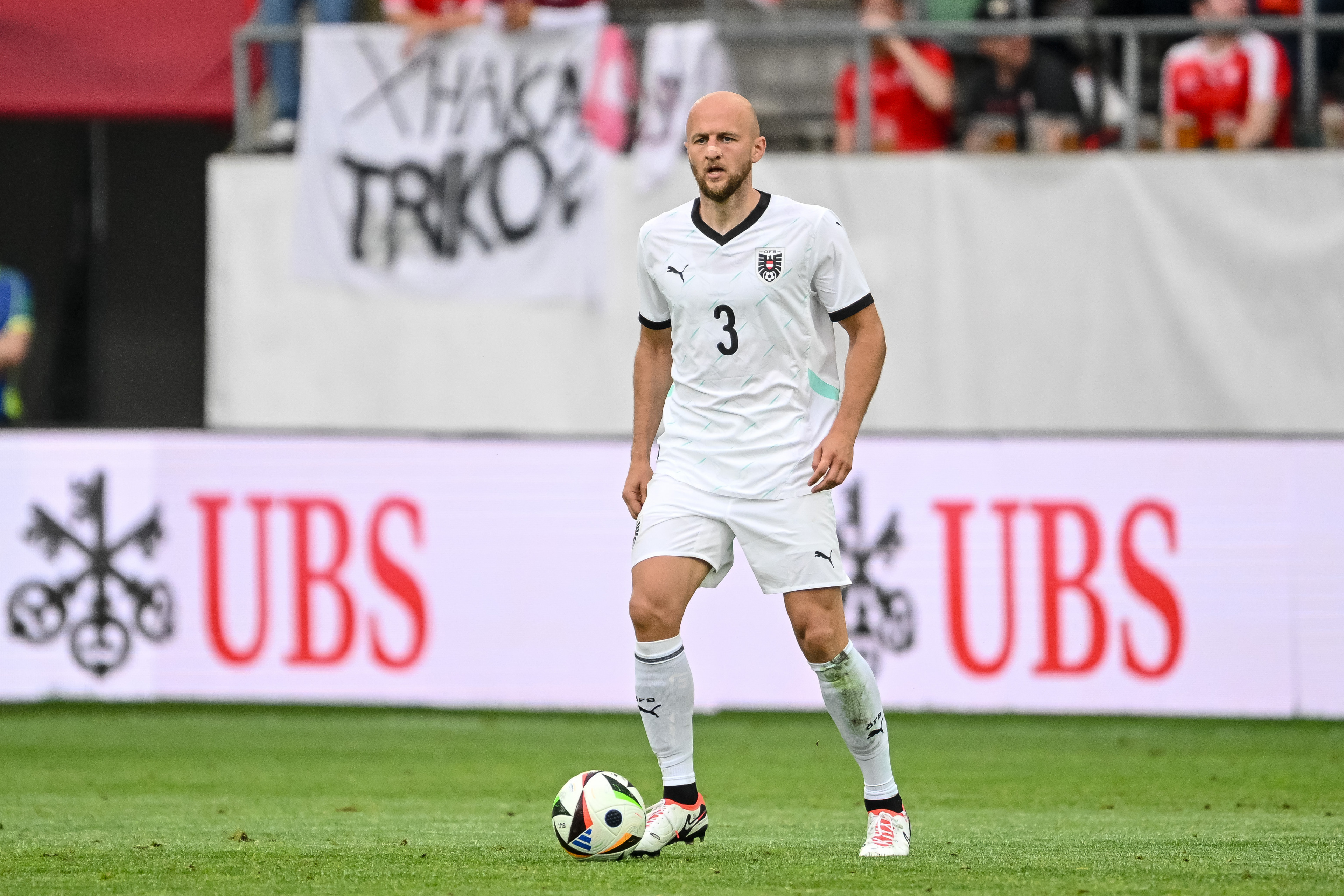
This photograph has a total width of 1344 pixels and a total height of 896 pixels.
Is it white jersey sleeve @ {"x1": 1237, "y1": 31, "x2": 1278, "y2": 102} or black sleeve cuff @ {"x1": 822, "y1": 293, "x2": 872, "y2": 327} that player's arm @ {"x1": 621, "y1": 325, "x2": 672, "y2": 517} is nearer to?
black sleeve cuff @ {"x1": 822, "y1": 293, "x2": 872, "y2": 327}

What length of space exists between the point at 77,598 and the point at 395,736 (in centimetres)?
209

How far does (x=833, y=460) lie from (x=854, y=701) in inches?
27.7

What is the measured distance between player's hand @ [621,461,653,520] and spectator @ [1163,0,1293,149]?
6.94 m

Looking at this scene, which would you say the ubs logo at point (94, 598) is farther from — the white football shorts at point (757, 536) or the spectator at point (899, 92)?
the white football shorts at point (757, 536)

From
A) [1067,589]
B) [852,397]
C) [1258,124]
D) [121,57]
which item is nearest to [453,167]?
[121,57]

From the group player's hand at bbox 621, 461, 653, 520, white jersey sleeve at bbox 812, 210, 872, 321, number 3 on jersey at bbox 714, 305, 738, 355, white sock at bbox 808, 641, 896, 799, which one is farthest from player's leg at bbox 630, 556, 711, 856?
white jersey sleeve at bbox 812, 210, 872, 321

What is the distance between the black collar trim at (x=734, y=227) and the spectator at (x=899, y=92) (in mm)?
6564

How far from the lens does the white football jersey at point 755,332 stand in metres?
5.95

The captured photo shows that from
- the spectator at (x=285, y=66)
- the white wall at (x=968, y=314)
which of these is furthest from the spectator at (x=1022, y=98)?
the spectator at (x=285, y=66)

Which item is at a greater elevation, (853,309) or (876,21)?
(876,21)

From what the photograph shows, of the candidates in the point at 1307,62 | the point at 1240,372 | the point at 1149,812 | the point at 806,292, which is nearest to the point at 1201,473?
the point at 1240,372

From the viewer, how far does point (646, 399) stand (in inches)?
245

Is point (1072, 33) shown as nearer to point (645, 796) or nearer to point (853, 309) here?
point (645, 796)

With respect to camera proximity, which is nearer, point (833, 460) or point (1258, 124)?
point (833, 460)
